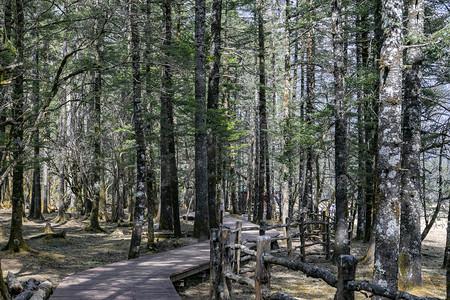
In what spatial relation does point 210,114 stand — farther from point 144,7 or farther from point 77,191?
point 77,191

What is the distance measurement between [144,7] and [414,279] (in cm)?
1333

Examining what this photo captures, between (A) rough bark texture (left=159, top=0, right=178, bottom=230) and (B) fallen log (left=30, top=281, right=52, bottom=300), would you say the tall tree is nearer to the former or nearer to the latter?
(A) rough bark texture (left=159, top=0, right=178, bottom=230)

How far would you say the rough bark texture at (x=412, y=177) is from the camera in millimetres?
8836

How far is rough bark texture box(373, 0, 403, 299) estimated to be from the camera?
6027mm

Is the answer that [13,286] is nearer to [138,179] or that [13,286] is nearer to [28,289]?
[28,289]

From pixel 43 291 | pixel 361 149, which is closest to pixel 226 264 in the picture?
pixel 43 291

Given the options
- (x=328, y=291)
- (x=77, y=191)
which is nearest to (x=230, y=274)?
(x=328, y=291)

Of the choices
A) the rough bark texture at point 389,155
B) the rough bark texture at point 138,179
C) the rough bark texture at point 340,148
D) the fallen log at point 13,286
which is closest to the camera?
the rough bark texture at point 389,155

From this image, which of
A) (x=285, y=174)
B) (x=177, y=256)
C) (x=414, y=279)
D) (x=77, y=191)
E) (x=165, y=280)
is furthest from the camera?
(x=77, y=191)

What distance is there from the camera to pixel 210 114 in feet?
48.4

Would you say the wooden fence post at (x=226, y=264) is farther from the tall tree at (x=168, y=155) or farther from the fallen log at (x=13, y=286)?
the tall tree at (x=168, y=155)

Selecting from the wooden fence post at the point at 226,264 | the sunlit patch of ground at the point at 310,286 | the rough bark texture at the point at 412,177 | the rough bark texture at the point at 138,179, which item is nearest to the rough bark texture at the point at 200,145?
the rough bark texture at the point at 138,179

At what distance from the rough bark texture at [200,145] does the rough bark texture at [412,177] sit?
715 cm

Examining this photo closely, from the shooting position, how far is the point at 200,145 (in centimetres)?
1410
